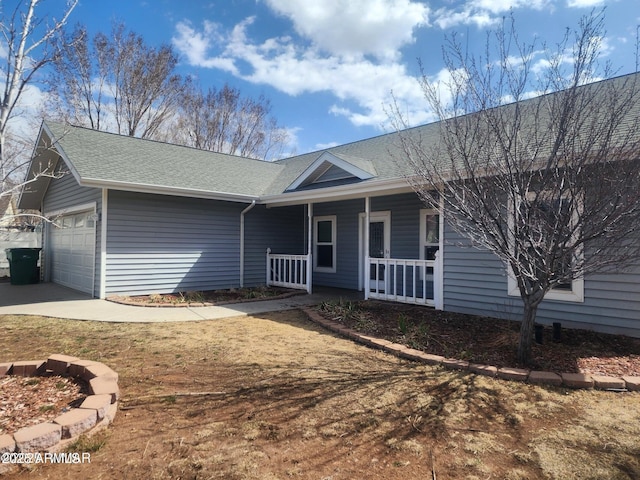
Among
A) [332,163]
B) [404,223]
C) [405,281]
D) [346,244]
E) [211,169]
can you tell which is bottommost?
[405,281]

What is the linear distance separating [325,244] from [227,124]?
17496 millimetres

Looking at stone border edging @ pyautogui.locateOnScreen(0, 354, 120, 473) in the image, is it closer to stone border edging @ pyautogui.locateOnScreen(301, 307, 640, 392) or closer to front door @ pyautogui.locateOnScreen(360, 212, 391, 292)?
stone border edging @ pyautogui.locateOnScreen(301, 307, 640, 392)

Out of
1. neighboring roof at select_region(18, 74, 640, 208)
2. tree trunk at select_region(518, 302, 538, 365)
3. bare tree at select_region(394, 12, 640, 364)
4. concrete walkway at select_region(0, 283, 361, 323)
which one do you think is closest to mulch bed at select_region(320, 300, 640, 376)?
tree trunk at select_region(518, 302, 538, 365)

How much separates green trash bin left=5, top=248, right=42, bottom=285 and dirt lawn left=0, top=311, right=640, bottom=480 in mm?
8781

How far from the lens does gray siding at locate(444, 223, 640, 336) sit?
5.25 metres

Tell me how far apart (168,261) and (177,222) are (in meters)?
1.05

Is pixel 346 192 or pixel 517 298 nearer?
pixel 517 298

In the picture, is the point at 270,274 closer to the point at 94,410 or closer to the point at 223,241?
the point at 223,241

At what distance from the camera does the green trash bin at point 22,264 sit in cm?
1158

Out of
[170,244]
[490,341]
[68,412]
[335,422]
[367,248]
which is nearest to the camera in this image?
[68,412]

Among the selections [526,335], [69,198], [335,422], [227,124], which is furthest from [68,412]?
[227,124]

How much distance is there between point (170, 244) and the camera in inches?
375

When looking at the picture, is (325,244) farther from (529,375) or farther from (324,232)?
(529,375)

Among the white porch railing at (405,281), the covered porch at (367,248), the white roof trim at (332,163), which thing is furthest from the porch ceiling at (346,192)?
the white porch railing at (405,281)
